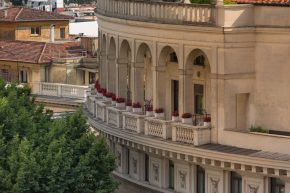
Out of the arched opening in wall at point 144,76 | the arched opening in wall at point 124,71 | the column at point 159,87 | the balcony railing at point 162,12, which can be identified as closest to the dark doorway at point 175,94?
the column at point 159,87

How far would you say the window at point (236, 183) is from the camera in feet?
168

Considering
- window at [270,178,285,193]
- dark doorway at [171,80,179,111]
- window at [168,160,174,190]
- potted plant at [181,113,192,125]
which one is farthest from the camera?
dark doorway at [171,80,179,111]

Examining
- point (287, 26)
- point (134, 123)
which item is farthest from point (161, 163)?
point (287, 26)

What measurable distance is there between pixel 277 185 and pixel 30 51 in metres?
39.6

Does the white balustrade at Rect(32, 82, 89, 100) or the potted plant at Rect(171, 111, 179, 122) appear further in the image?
the white balustrade at Rect(32, 82, 89, 100)

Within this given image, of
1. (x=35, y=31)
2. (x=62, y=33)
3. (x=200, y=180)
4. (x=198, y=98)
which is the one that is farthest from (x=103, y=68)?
(x=62, y=33)

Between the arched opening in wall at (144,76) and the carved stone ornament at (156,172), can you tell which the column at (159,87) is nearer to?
the arched opening in wall at (144,76)

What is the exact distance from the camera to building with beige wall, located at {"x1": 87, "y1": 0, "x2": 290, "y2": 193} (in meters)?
50.3

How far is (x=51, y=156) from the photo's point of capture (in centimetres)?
4900

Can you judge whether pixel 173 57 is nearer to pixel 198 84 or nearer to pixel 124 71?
pixel 198 84

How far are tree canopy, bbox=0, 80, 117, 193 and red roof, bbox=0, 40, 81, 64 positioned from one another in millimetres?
29769

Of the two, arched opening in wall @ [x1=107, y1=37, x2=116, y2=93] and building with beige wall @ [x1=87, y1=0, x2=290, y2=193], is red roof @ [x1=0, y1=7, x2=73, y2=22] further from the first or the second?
building with beige wall @ [x1=87, y1=0, x2=290, y2=193]

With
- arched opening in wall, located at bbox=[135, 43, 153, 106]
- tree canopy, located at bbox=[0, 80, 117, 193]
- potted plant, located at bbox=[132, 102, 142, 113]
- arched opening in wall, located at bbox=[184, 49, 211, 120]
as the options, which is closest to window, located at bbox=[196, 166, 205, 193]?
arched opening in wall, located at bbox=[184, 49, 211, 120]

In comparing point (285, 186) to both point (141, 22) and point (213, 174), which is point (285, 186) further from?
point (141, 22)
